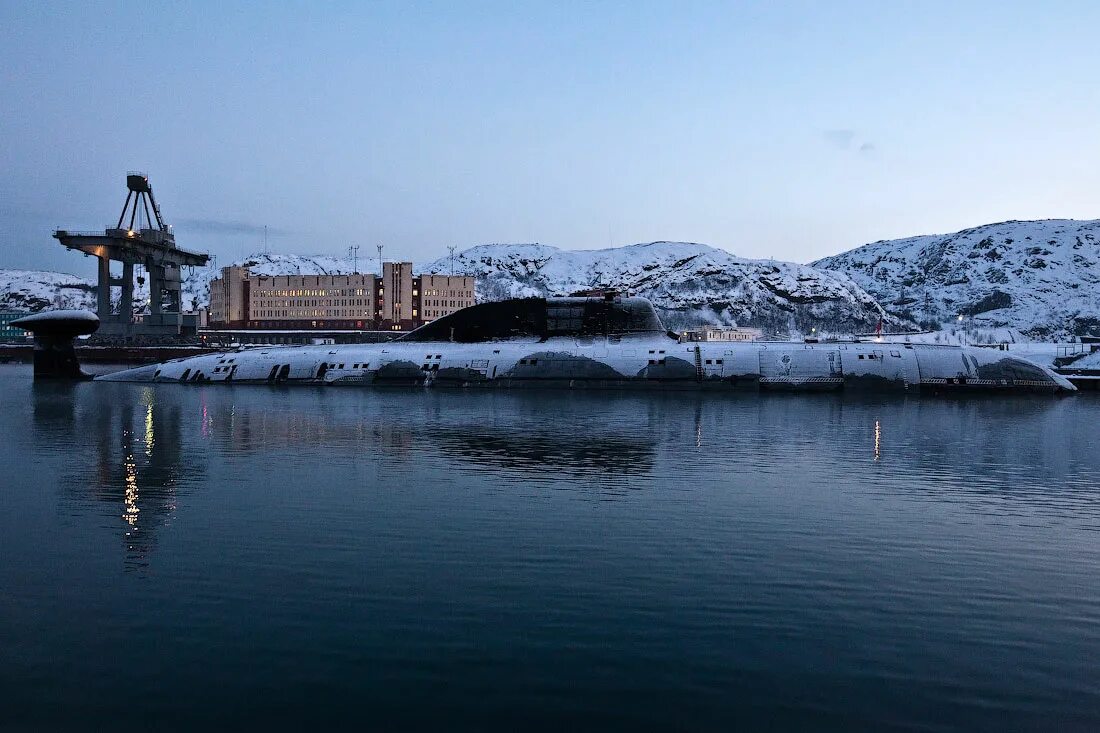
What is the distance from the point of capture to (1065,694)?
6645 mm

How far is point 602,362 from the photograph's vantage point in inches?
1706

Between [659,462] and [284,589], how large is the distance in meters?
11.0

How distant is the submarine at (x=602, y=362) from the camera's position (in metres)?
42.3

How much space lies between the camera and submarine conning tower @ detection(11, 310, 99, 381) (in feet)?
157

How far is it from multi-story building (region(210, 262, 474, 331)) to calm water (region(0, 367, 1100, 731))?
569ft

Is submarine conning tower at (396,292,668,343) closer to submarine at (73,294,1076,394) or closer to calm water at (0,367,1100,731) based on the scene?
submarine at (73,294,1076,394)

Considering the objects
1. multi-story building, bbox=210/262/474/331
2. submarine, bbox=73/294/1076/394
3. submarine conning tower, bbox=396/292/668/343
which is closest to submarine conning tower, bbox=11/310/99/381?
submarine, bbox=73/294/1076/394

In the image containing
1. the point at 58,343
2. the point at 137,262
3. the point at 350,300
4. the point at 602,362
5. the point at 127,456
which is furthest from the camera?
the point at 350,300

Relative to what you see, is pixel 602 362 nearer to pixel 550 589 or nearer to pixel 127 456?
pixel 127 456

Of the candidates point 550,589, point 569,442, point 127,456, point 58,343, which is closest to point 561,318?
point 569,442

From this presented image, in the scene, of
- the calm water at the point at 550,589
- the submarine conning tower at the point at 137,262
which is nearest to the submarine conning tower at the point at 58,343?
the calm water at the point at 550,589

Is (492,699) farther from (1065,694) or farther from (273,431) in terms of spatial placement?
(273,431)

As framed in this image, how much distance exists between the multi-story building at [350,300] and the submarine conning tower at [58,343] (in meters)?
137

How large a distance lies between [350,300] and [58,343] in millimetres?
143953
